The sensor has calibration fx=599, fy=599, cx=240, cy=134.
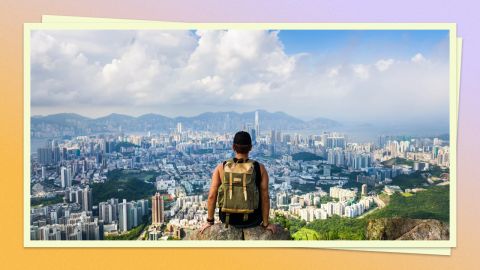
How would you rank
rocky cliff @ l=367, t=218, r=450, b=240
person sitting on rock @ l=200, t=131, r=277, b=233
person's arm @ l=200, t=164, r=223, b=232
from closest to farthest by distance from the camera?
person sitting on rock @ l=200, t=131, r=277, b=233
person's arm @ l=200, t=164, r=223, b=232
rocky cliff @ l=367, t=218, r=450, b=240

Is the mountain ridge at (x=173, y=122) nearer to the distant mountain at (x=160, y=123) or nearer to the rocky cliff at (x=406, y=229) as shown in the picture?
the distant mountain at (x=160, y=123)

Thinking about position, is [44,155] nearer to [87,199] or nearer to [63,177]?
[63,177]

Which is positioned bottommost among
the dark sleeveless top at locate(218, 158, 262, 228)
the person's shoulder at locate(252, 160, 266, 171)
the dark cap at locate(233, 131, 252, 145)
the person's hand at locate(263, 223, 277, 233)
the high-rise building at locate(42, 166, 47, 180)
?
the person's hand at locate(263, 223, 277, 233)

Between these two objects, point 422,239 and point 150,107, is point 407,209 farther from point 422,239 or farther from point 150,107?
point 150,107

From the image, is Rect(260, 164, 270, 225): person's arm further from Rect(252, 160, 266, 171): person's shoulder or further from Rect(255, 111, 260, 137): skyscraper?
Rect(255, 111, 260, 137): skyscraper

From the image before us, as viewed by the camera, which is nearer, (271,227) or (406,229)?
(271,227)

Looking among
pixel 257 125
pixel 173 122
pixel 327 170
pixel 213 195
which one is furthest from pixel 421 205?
pixel 173 122

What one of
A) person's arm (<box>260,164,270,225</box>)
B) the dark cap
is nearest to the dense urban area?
the dark cap
